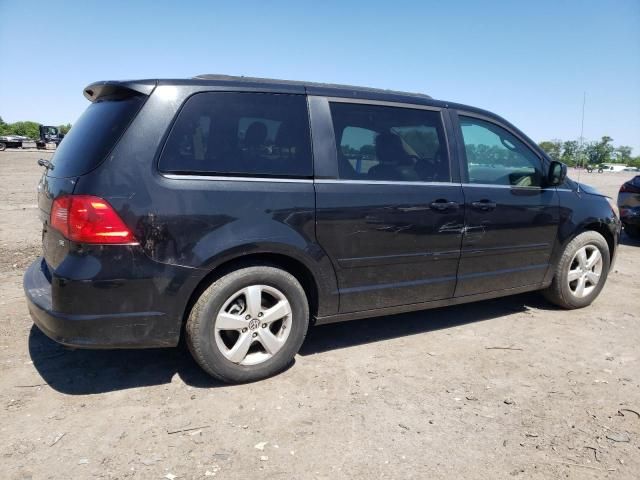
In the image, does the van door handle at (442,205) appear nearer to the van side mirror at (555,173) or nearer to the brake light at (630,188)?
the van side mirror at (555,173)

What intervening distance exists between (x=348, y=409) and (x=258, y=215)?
50.3 inches

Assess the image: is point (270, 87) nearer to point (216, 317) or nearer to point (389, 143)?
point (389, 143)

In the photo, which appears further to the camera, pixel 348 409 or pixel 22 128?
pixel 22 128

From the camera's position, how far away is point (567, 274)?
468cm

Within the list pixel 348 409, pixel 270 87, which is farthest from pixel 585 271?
pixel 270 87

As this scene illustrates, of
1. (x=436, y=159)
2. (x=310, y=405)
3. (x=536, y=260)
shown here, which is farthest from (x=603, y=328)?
(x=310, y=405)

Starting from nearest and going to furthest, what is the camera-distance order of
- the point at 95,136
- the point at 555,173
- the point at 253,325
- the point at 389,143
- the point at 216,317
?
the point at 95,136 → the point at 216,317 → the point at 253,325 → the point at 389,143 → the point at 555,173

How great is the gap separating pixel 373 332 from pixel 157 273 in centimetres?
206

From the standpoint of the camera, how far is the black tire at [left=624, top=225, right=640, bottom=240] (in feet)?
29.1

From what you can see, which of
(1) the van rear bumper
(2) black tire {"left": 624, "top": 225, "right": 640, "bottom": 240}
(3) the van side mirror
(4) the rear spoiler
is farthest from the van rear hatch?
(2) black tire {"left": 624, "top": 225, "right": 640, "bottom": 240}

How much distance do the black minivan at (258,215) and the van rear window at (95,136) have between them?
1 centimetres

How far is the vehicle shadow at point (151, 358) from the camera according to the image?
3.11 meters

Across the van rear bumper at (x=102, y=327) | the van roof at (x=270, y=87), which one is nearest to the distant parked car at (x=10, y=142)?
the van roof at (x=270, y=87)

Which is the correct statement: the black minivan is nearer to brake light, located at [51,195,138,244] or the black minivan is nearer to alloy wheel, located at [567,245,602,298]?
brake light, located at [51,195,138,244]
